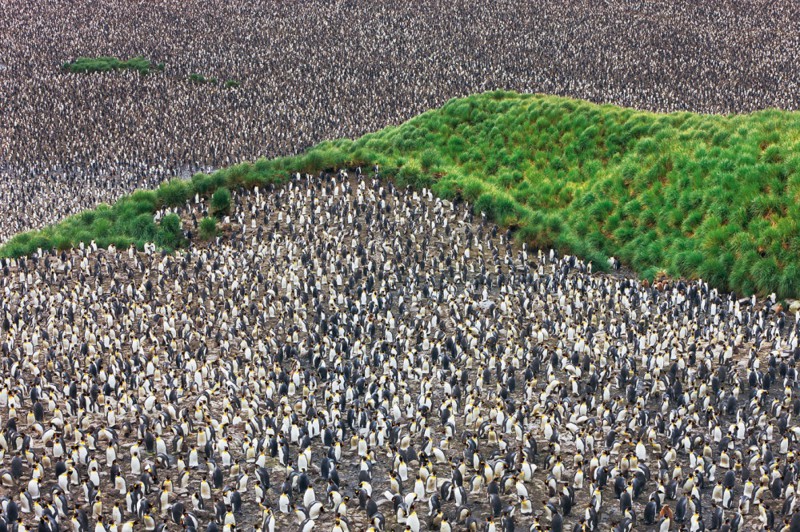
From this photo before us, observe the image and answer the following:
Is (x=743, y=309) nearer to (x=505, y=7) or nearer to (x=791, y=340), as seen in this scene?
(x=791, y=340)

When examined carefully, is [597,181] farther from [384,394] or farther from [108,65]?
[108,65]

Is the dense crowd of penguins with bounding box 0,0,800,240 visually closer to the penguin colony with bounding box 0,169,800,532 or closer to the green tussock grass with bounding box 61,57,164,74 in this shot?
the green tussock grass with bounding box 61,57,164,74

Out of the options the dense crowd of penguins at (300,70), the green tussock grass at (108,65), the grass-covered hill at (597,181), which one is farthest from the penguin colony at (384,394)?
the green tussock grass at (108,65)

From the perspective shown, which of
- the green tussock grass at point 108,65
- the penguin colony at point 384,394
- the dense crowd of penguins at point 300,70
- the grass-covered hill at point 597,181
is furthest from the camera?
the green tussock grass at point 108,65

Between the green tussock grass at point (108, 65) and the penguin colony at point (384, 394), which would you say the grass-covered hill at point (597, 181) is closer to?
the penguin colony at point (384, 394)

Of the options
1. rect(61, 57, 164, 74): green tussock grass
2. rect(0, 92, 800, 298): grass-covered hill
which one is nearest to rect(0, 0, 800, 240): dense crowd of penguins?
rect(61, 57, 164, 74): green tussock grass

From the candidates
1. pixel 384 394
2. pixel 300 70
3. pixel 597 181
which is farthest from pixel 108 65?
pixel 384 394

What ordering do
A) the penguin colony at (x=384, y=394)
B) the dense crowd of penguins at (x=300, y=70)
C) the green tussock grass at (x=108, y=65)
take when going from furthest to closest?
the green tussock grass at (x=108, y=65) → the dense crowd of penguins at (x=300, y=70) → the penguin colony at (x=384, y=394)
